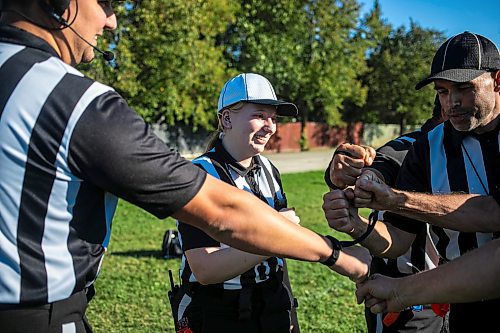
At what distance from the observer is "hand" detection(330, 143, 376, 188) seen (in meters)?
3.30

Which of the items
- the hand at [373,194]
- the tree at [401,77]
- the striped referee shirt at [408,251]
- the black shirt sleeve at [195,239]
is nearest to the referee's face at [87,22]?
the black shirt sleeve at [195,239]

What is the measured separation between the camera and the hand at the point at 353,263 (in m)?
2.55

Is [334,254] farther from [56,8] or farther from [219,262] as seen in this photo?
[56,8]

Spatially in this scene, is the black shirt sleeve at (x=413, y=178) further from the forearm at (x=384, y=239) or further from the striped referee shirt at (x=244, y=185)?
the striped referee shirt at (x=244, y=185)

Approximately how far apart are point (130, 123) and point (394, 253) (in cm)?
202

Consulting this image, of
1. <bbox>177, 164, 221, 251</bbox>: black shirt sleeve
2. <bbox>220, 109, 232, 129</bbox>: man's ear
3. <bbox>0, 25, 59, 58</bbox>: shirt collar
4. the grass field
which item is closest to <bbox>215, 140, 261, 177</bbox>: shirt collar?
<bbox>220, 109, 232, 129</bbox>: man's ear

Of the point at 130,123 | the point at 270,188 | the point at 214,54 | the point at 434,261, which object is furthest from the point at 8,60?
the point at 214,54

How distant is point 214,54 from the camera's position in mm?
33531

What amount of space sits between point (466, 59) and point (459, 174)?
61 centimetres

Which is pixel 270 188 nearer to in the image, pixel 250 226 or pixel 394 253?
pixel 394 253

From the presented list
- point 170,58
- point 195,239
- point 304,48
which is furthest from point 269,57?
point 195,239

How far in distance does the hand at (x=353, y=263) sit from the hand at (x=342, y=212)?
39 cm

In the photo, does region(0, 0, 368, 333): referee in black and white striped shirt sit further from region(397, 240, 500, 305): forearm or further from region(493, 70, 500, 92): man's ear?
region(493, 70, 500, 92): man's ear

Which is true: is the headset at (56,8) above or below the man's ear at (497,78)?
above
